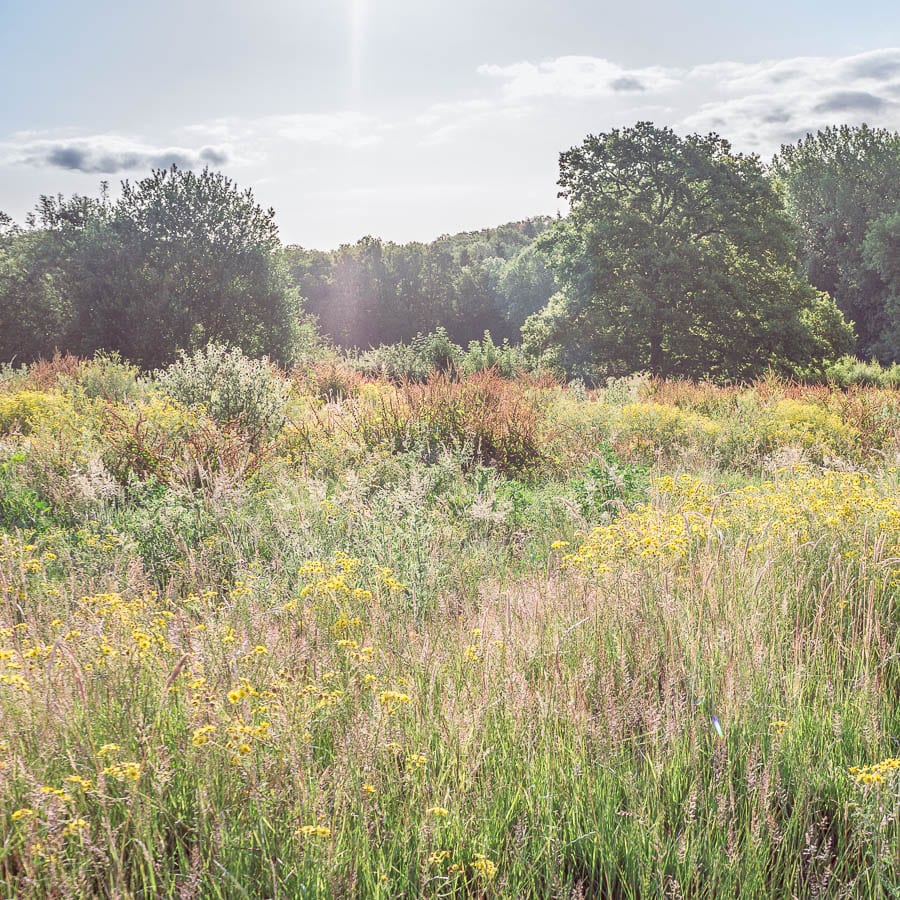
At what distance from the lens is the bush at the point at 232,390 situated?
34.1 ft

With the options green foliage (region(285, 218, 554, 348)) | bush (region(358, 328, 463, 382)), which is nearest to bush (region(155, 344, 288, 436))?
bush (region(358, 328, 463, 382))

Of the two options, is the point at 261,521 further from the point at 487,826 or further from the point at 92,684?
the point at 487,826

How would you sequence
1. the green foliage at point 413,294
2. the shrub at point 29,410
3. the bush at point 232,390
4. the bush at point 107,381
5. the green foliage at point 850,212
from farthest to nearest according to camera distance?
the green foliage at point 413,294, the green foliage at point 850,212, the bush at point 107,381, the bush at point 232,390, the shrub at point 29,410

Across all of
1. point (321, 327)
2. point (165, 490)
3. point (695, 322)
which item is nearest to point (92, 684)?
A: point (165, 490)

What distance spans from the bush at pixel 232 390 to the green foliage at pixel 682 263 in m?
16.8

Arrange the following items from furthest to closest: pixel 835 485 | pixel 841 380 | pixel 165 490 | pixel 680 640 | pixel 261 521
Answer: pixel 841 380 → pixel 165 490 → pixel 261 521 → pixel 835 485 → pixel 680 640

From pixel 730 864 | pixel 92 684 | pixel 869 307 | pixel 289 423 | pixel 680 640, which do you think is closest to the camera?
pixel 730 864

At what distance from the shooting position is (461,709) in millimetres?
2600

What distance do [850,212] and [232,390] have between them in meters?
36.9

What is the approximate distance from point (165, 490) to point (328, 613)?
3452 millimetres

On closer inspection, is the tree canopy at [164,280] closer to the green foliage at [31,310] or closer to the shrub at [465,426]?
the green foliage at [31,310]

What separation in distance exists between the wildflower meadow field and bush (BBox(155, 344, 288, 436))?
4361mm

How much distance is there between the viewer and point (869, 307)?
36.5 meters

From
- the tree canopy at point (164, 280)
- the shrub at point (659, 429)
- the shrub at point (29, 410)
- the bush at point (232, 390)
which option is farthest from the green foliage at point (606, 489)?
the tree canopy at point (164, 280)
